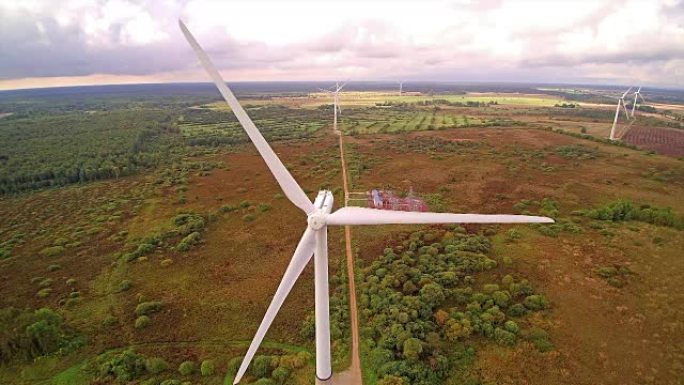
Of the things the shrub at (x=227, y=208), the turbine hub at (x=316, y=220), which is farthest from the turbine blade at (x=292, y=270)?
the shrub at (x=227, y=208)

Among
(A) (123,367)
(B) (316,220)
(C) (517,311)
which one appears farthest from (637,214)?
(A) (123,367)

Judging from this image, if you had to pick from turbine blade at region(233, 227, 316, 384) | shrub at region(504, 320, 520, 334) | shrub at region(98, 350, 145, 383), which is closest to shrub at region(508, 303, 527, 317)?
shrub at region(504, 320, 520, 334)

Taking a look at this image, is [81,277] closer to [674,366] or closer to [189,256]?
[189,256]

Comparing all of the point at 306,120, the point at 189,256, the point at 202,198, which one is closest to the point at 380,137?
the point at 306,120

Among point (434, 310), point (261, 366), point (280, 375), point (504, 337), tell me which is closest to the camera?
point (280, 375)

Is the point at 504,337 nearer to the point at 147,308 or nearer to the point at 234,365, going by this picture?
the point at 234,365

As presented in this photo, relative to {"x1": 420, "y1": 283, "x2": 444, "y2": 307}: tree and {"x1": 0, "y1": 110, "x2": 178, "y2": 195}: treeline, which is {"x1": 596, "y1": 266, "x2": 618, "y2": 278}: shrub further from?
{"x1": 0, "y1": 110, "x2": 178, "y2": 195}: treeline
